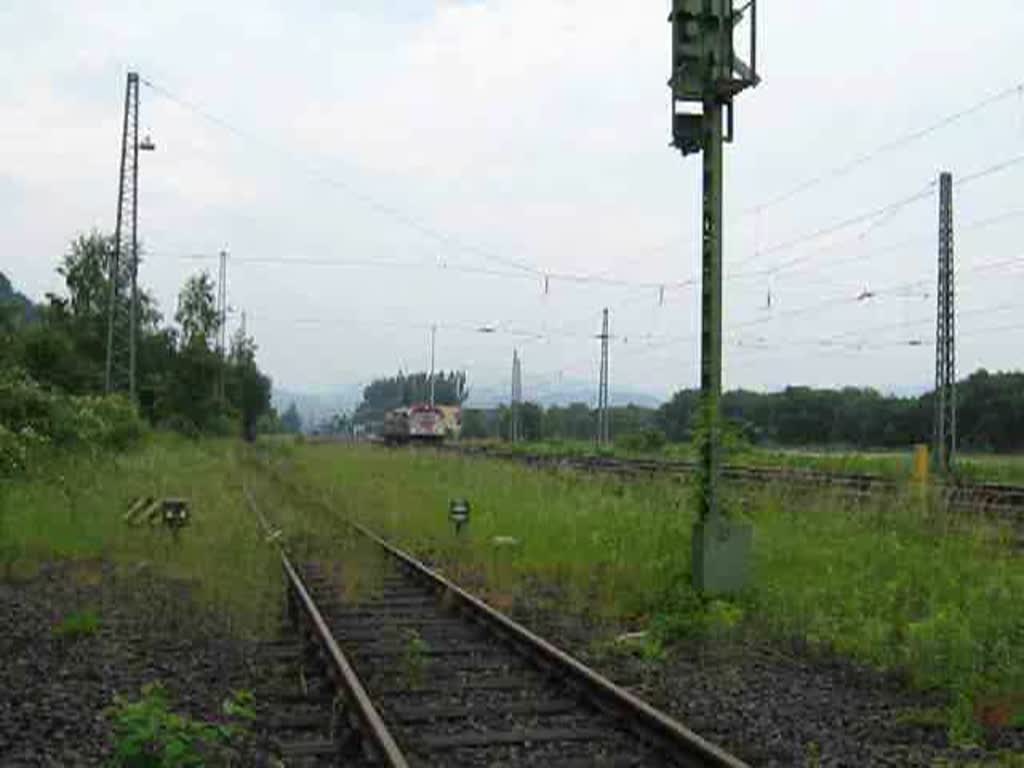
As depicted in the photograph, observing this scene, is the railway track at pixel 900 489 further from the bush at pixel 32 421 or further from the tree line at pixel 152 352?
the tree line at pixel 152 352

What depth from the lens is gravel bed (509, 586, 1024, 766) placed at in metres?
6.96

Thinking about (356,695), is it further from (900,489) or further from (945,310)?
(945,310)

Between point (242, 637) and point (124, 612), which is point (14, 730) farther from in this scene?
point (124, 612)

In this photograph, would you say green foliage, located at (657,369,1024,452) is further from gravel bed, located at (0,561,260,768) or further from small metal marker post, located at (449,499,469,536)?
gravel bed, located at (0,561,260,768)

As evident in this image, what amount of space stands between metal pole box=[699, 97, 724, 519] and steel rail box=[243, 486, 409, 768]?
4078 millimetres

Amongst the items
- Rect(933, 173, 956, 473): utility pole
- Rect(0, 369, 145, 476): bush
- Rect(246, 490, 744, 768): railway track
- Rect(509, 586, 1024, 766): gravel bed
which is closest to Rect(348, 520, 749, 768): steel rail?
Rect(246, 490, 744, 768): railway track

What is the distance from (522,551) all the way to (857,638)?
7018 mm

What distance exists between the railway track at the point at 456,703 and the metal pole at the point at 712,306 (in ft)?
8.61

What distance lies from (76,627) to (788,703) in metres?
6.25

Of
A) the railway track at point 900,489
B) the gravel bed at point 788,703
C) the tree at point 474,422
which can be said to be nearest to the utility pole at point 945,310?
the railway track at point 900,489

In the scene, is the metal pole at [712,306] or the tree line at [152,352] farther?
the tree line at [152,352]

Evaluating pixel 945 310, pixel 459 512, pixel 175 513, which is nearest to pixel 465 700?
pixel 459 512

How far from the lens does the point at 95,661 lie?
31.3ft

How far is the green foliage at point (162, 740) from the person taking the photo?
19.7ft
